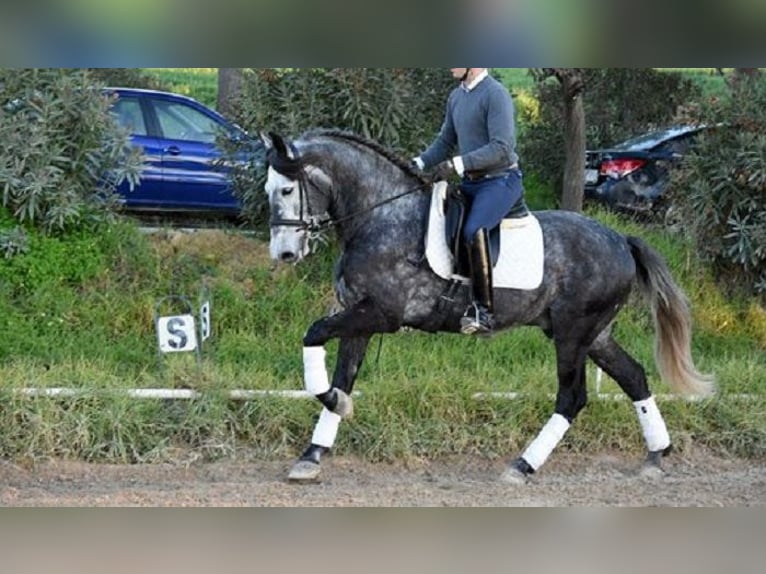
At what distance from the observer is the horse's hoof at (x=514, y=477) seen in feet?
27.2

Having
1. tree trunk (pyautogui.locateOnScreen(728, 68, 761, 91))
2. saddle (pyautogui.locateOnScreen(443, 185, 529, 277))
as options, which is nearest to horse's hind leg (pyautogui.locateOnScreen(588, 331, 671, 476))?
saddle (pyautogui.locateOnScreen(443, 185, 529, 277))

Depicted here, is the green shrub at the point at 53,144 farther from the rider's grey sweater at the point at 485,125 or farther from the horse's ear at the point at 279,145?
the rider's grey sweater at the point at 485,125

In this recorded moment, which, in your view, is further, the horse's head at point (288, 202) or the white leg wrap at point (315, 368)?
the white leg wrap at point (315, 368)

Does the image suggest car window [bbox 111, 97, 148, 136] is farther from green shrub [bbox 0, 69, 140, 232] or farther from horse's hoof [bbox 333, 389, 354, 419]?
horse's hoof [bbox 333, 389, 354, 419]

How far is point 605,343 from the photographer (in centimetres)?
860

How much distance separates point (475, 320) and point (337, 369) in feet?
3.12

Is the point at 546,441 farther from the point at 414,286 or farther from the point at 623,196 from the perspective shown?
the point at 623,196

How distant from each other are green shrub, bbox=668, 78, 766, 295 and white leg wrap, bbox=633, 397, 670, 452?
2921mm

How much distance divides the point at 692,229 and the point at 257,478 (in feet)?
16.2

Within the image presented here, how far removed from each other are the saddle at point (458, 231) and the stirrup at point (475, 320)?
0.23 metres

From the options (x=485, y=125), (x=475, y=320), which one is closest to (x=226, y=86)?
(x=485, y=125)

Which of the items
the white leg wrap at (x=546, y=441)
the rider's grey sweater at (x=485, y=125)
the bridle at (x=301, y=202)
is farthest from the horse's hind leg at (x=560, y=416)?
the bridle at (x=301, y=202)

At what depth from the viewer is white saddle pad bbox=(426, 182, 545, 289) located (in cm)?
795
